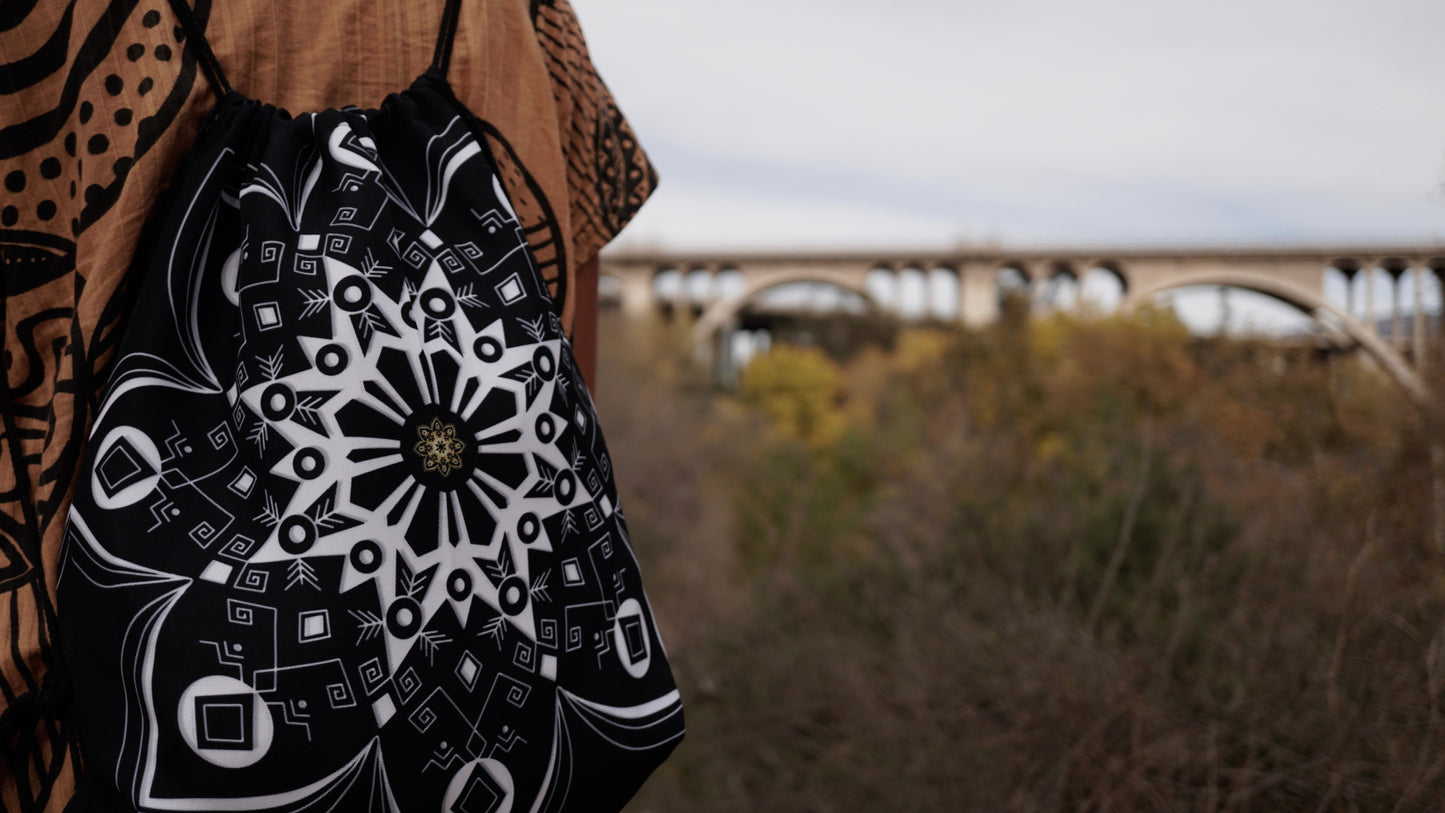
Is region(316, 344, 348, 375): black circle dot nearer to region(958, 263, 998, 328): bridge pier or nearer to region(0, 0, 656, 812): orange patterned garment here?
region(0, 0, 656, 812): orange patterned garment

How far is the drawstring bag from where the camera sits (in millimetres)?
639

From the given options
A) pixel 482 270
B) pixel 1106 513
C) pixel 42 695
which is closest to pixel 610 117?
pixel 482 270

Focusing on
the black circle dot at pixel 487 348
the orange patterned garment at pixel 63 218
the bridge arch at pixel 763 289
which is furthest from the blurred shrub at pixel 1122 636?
the bridge arch at pixel 763 289

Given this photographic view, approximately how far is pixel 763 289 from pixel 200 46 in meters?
41.2

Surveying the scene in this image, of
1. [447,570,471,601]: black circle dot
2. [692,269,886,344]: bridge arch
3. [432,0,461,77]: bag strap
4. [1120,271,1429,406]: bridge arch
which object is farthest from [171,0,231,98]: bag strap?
[692,269,886,344]: bridge arch

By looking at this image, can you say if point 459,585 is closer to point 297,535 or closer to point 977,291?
point 297,535

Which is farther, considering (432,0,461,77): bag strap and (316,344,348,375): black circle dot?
(432,0,461,77): bag strap

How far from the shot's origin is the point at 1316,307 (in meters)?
12.2

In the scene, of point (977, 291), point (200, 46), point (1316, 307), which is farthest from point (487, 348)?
point (977, 291)

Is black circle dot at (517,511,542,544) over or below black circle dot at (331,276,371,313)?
below

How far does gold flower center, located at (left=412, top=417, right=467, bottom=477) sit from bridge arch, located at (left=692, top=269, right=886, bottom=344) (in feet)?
128

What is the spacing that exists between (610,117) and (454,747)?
70 cm

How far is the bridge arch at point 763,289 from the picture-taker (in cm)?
4100

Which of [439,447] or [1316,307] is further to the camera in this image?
[1316,307]
